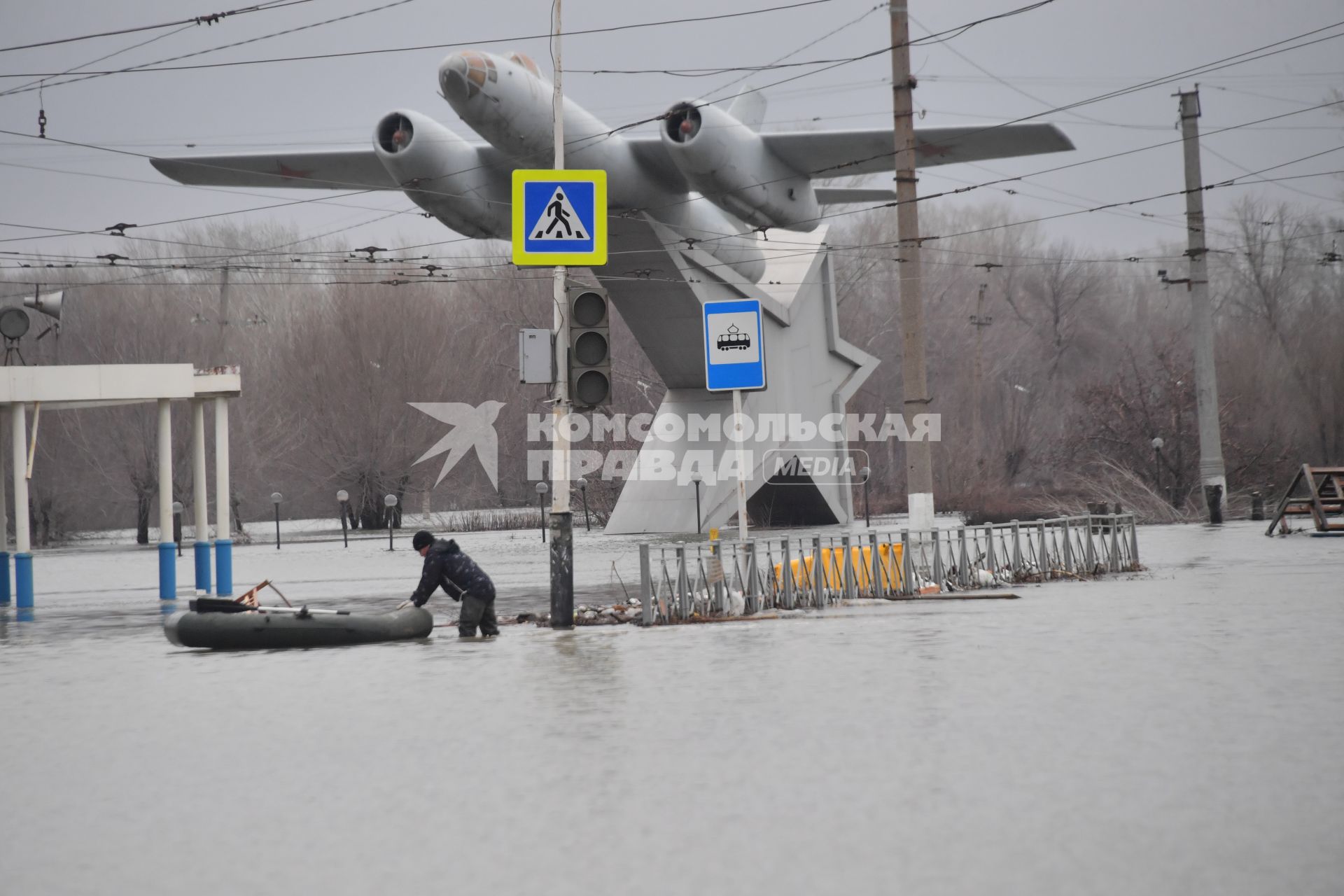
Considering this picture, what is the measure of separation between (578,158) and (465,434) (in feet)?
120

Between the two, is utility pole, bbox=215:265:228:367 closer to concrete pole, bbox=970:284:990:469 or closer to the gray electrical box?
concrete pole, bbox=970:284:990:469

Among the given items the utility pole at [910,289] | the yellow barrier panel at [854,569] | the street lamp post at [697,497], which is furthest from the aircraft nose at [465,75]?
the street lamp post at [697,497]

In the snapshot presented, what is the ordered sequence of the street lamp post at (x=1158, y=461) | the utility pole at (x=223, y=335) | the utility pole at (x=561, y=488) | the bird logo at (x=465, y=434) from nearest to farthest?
the utility pole at (x=561, y=488), the street lamp post at (x=1158, y=461), the utility pole at (x=223, y=335), the bird logo at (x=465, y=434)

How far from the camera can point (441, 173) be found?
2436 centimetres

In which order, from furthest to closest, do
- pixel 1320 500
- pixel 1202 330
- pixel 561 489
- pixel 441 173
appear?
pixel 1202 330
pixel 1320 500
pixel 441 173
pixel 561 489

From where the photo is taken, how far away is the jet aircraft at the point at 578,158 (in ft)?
76.0

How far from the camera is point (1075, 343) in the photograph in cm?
7106

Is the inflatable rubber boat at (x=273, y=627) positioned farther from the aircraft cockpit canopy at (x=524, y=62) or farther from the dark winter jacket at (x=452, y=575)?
the aircraft cockpit canopy at (x=524, y=62)

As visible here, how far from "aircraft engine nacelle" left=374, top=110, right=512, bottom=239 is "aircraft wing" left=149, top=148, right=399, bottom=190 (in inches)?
69.8

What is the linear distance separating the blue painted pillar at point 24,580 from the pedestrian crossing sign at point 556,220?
10424 millimetres

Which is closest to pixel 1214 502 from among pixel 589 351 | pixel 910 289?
pixel 910 289

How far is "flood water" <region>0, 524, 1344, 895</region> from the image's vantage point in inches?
195

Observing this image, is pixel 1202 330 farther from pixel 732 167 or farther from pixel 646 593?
pixel 646 593

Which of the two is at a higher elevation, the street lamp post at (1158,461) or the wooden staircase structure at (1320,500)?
the street lamp post at (1158,461)
